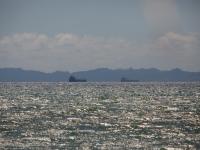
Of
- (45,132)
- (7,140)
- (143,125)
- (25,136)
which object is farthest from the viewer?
(143,125)

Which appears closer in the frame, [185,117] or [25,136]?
[25,136]

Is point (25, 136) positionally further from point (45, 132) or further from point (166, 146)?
point (166, 146)

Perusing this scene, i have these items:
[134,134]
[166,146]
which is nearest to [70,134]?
[134,134]

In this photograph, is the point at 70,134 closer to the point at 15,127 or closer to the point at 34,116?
the point at 15,127

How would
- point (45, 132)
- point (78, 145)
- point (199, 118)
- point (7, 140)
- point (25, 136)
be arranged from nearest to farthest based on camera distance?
point (78, 145) < point (7, 140) < point (25, 136) < point (45, 132) < point (199, 118)

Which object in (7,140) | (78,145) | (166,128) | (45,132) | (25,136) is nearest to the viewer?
(78,145)

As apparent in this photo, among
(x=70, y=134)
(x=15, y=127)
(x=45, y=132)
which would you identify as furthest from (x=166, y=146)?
(x=15, y=127)

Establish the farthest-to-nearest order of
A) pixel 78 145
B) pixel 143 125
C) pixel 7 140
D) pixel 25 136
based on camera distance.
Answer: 1. pixel 143 125
2. pixel 25 136
3. pixel 7 140
4. pixel 78 145

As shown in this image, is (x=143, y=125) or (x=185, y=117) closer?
(x=143, y=125)

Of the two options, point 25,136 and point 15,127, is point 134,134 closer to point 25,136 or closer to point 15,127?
point 25,136
